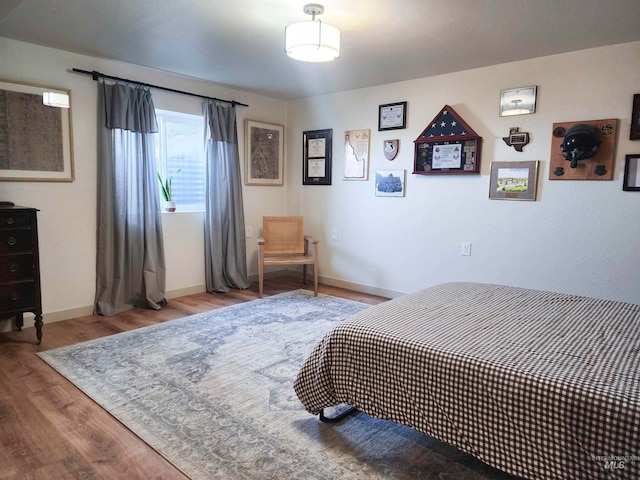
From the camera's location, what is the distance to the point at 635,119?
2.84m

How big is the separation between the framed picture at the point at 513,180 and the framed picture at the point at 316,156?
1.87 meters

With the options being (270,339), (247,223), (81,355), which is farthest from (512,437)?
(247,223)

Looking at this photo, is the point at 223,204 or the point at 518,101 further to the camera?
the point at 223,204

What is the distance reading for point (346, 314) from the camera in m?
3.67

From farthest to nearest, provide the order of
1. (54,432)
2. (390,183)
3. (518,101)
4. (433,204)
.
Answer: (390,183), (433,204), (518,101), (54,432)

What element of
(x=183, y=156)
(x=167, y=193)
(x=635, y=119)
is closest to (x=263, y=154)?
(x=183, y=156)

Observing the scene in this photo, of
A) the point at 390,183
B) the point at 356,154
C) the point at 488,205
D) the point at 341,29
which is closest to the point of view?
the point at 341,29

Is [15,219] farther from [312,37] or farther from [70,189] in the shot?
[312,37]

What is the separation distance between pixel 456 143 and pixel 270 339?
7.84ft

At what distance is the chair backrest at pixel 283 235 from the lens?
14.9 ft

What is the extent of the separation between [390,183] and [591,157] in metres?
1.74

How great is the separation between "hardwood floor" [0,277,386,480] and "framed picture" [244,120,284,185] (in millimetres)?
2521

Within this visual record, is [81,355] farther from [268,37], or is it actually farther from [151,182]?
[268,37]

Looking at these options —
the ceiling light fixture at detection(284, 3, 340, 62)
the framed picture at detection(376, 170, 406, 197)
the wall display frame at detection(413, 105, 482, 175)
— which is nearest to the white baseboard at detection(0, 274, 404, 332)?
the framed picture at detection(376, 170, 406, 197)
